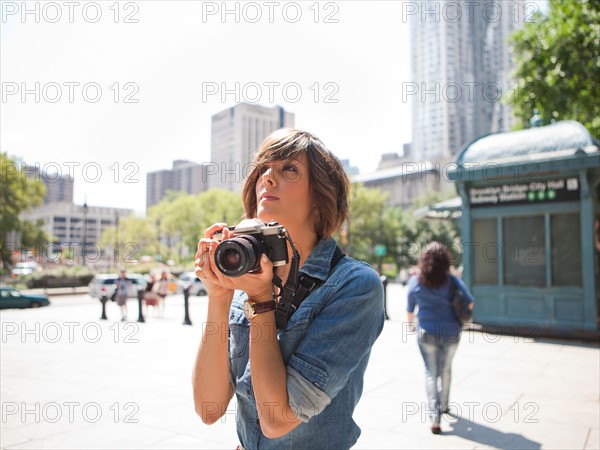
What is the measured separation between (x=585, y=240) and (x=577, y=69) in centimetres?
651

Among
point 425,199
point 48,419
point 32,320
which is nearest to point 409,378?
point 48,419

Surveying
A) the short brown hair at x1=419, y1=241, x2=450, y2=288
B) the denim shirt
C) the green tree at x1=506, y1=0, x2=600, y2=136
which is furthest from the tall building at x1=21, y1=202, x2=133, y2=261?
the denim shirt

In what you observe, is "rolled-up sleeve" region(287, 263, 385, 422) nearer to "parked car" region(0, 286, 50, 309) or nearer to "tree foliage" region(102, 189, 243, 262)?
"parked car" region(0, 286, 50, 309)

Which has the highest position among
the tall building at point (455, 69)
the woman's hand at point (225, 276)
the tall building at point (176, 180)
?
the tall building at point (455, 69)

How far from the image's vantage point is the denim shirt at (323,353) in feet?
4.44

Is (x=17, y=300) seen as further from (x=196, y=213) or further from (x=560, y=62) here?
(x=196, y=213)

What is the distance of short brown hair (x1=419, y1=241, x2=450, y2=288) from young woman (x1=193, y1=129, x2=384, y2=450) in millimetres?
4048

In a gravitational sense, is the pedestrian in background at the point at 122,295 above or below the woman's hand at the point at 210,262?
below

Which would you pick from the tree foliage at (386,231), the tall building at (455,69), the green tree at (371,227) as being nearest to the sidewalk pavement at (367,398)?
the tree foliage at (386,231)

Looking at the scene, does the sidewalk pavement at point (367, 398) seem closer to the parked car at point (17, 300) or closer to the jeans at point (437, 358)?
the jeans at point (437, 358)

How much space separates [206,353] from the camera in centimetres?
167

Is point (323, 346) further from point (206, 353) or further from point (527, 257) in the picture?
point (527, 257)

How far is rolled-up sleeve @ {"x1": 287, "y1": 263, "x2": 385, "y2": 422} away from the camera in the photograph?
1345mm

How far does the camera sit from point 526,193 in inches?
467
